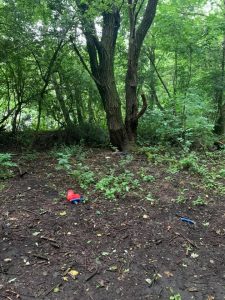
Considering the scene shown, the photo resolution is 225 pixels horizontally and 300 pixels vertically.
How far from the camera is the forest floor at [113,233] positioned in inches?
92.9

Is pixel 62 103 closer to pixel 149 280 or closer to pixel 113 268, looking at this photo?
pixel 113 268

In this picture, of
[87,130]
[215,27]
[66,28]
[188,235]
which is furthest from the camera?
[215,27]

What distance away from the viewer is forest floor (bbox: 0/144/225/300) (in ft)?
7.74

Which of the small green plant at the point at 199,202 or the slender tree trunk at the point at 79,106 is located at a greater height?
the slender tree trunk at the point at 79,106

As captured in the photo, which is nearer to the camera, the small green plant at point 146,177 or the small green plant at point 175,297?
the small green plant at point 175,297

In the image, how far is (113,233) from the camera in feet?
9.92

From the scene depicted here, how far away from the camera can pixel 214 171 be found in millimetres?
4754

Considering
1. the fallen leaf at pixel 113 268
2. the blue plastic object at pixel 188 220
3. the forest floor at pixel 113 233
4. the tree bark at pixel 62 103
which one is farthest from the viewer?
Answer: the tree bark at pixel 62 103

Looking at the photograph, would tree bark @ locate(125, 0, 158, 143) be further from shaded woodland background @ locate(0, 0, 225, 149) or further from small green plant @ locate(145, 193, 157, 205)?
small green plant @ locate(145, 193, 157, 205)

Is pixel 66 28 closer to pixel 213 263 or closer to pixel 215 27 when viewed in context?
pixel 215 27

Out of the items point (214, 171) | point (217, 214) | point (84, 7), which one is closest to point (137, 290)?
point (217, 214)

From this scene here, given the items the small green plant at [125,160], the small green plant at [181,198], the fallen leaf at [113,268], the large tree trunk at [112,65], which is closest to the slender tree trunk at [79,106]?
the large tree trunk at [112,65]

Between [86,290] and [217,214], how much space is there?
6.40 feet

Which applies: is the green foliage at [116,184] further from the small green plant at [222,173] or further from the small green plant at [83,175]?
the small green plant at [222,173]
